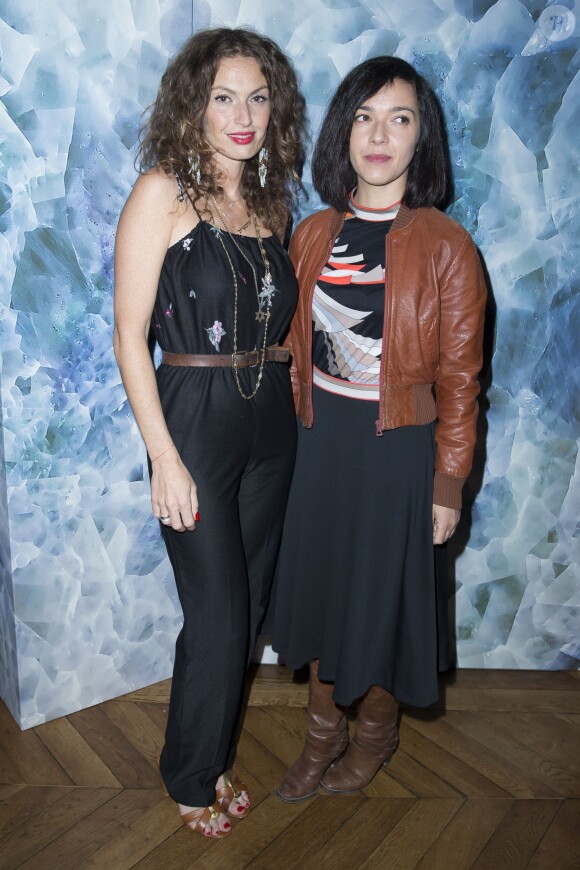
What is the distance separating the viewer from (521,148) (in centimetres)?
246

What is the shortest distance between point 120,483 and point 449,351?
43.0 inches

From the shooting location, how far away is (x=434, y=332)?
6.60ft

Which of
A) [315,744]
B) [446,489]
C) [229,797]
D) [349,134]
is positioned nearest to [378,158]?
[349,134]

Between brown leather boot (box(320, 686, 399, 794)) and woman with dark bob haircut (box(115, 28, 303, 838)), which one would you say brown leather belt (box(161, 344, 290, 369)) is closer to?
woman with dark bob haircut (box(115, 28, 303, 838))

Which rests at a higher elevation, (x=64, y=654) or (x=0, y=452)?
(x=0, y=452)

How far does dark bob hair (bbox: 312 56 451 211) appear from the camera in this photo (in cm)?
198

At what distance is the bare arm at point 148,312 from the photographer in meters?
1.83

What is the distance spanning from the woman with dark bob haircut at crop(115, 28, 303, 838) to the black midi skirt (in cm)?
9

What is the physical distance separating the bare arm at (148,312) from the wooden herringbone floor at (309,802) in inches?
33.5

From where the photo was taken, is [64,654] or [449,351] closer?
[449,351]

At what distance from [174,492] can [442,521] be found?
652 millimetres

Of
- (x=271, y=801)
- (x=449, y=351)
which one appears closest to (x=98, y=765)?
(x=271, y=801)

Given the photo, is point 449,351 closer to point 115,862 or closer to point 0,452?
point 0,452

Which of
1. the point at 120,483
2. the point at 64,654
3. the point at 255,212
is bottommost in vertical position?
the point at 64,654
